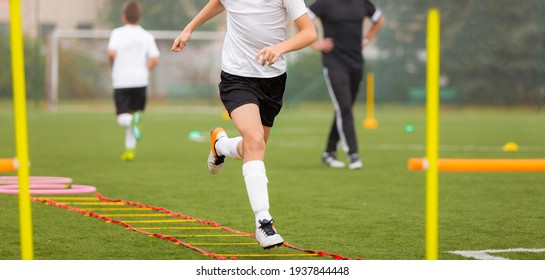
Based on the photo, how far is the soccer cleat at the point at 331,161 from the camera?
11852 mm

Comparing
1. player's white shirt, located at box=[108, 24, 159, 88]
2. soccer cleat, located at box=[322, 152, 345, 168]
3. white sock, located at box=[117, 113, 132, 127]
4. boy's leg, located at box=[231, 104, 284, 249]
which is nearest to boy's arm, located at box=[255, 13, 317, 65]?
boy's leg, located at box=[231, 104, 284, 249]

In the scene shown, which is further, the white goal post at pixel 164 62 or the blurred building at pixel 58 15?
the white goal post at pixel 164 62

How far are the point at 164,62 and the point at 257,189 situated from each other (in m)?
28.8

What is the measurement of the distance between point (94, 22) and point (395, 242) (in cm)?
2769

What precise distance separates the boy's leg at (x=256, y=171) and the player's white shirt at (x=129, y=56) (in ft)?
24.5

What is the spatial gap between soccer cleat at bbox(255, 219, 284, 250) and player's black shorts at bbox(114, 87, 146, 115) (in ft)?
25.8

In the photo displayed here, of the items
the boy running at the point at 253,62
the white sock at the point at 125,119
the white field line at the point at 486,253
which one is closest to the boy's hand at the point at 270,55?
the boy running at the point at 253,62

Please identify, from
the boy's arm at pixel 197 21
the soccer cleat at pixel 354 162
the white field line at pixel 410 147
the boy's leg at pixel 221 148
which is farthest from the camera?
the white field line at pixel 410 147

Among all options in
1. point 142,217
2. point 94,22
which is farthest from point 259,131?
point 94,22

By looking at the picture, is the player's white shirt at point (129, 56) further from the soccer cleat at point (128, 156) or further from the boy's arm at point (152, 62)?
the soccer cleat at point (128, 156)

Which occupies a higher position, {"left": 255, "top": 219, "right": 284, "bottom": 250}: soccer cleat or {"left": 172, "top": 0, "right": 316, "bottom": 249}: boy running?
{"left": 172, "top": 0, "right": 316, "bottom": 249}: boy running

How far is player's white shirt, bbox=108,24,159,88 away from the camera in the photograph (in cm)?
1357

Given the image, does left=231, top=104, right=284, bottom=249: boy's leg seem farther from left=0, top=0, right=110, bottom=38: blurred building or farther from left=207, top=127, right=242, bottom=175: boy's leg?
left=0, top=0, right=110, bottom=38: blurred building

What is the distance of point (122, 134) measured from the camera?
18.7 metres
